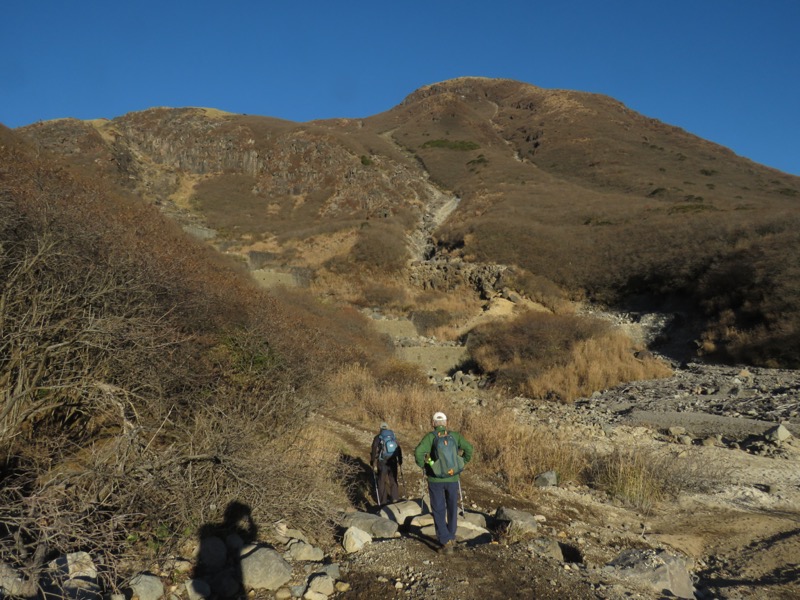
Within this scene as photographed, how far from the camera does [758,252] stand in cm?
2053

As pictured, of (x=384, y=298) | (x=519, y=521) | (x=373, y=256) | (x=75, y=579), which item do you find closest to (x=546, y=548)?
(x=519, y=521)

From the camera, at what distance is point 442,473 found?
462 centimetres

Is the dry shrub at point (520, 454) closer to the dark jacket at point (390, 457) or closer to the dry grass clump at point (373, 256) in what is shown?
the dark jacket at point (390, 457)

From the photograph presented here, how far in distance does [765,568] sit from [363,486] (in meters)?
4.95

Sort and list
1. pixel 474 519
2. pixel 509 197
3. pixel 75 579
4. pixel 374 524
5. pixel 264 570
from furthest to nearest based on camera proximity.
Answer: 1. pixel 509 197
2. pixel 474 519
3. pixel 374 524
4. pixel 264 570
5. pixel 75 579

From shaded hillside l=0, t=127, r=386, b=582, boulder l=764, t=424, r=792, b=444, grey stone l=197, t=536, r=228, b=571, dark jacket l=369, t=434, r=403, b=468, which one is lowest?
boulder l=764, t=424, r=792, b=444

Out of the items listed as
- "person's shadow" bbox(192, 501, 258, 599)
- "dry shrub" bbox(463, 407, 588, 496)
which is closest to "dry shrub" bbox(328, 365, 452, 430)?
"dry shrub" bbox(463, 407, 588, 496)

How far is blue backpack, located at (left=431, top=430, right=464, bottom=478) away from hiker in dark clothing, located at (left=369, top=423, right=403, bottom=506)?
4.85 feet

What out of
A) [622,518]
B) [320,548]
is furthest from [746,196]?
[320,548]

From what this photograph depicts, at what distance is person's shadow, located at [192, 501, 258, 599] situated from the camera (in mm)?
3896

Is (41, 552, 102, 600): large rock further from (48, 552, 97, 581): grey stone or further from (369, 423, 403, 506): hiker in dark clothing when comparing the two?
(369, 423, 403, 506): hiker in dark clothing

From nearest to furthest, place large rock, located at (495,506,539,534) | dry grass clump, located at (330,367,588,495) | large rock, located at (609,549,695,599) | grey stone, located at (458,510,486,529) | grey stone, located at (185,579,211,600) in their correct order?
grey stone, located at (185,579,211,600) → large rock, located at (609,549,695,599) → large rock, located at (495,506,539,534) → grey stone, located at (458,510,486,529) → dry grass clump, located at (330,367,588,495)

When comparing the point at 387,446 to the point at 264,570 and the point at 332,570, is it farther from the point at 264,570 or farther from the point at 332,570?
the point at 264,570

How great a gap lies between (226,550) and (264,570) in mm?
624
